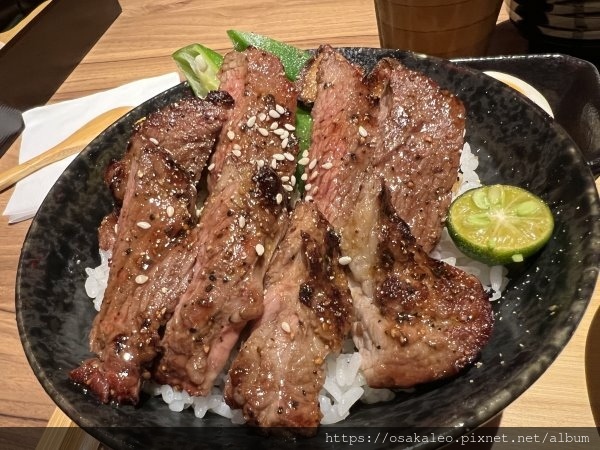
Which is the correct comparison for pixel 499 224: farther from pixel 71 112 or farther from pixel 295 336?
pixel 71 112

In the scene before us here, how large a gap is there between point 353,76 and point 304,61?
60 cm

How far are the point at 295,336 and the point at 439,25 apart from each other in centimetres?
223

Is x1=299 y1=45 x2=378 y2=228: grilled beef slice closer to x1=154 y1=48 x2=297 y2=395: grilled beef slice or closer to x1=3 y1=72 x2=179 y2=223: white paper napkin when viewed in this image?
x1=154 y1=48 x2=297 y2=395: grilled beef slice

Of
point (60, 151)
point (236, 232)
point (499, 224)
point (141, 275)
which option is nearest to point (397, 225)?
point (499, 224)

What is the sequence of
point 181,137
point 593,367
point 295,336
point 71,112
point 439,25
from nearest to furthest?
point 295,336 → point 593,367 → point 181,137 → point 439,25 → point 71,112

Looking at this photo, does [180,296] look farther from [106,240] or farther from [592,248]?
[592,248]

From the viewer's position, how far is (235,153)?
1914 mm

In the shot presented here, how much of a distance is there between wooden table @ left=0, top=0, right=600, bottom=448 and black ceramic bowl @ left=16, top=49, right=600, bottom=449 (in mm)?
443

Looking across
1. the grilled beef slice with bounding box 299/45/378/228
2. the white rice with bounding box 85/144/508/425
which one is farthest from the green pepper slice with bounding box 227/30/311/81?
the white rice with bounding box 85/144/508/425

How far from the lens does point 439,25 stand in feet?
9.48

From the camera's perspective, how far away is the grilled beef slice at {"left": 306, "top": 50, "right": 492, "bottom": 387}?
1.43m

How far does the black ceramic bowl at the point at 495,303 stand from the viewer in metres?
1.36

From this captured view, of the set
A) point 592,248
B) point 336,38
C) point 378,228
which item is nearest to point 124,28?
point 336,38

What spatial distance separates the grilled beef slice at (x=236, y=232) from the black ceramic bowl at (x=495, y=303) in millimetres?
221
